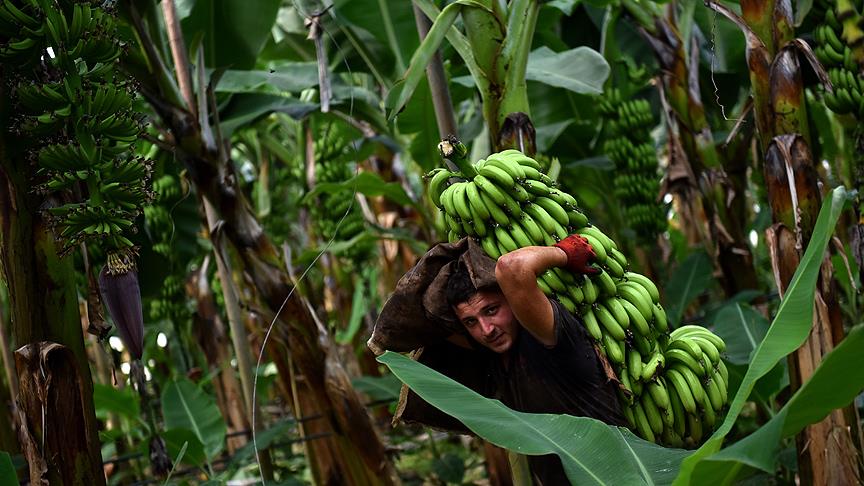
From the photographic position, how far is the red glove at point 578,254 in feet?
4.01

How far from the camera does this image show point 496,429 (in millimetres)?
1107

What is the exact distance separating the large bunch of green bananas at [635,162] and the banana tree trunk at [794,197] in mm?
1215

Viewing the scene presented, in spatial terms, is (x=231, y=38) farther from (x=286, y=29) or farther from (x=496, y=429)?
(x=496, y=429)

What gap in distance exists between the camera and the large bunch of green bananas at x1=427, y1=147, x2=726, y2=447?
1.26 metres

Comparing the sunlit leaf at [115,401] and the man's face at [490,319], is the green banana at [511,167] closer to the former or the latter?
the man's face at [490,319]

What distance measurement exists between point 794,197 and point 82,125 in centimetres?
132

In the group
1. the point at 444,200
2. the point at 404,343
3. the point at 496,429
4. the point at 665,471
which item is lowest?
the point at 665,471

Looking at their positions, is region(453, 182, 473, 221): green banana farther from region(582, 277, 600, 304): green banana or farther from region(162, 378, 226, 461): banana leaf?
region(162, 378, 226, 461): banana leaf

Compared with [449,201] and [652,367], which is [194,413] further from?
[652,367]

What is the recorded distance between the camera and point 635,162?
9.95ft

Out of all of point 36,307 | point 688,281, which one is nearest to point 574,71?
point 688,281

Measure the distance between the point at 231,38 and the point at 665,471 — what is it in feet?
5.62

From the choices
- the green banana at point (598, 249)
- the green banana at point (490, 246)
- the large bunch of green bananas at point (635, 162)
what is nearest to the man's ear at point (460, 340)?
the green banana at point (490, 246)

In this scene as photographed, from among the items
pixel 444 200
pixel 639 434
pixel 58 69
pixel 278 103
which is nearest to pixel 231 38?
pixel 278 103
